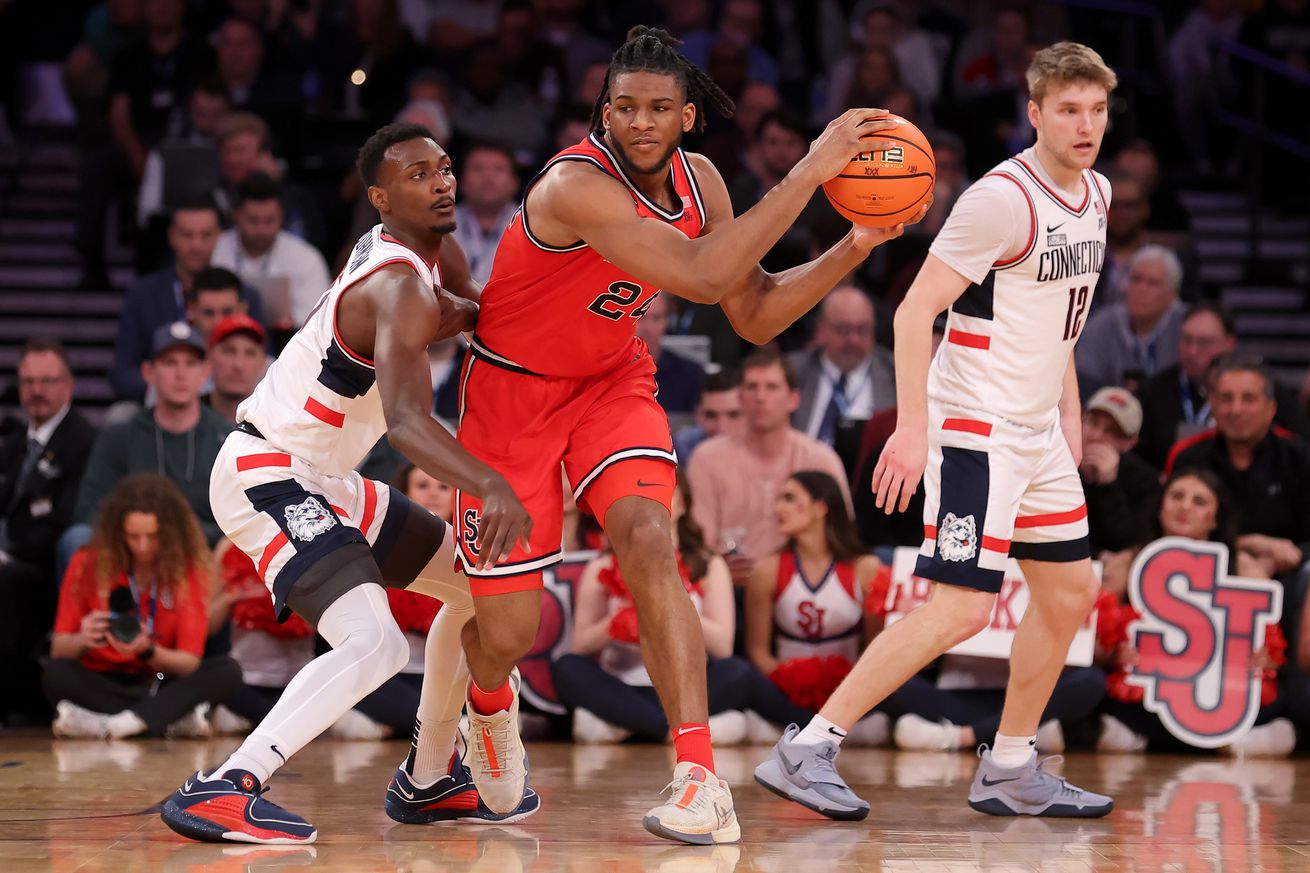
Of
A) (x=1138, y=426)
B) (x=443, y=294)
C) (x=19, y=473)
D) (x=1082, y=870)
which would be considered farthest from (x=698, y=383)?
(x=1082, y=870)

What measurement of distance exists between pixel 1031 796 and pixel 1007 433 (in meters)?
1.11

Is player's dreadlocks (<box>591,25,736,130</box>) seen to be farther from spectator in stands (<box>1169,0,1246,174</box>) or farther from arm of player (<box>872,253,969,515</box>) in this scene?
spectator in stands (<box>1169,0,1246,174</box>)

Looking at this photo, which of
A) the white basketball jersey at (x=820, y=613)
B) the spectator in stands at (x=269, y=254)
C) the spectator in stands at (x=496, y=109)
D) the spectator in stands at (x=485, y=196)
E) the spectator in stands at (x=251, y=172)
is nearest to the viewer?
the white basketball jersey at (x=820, y=613)

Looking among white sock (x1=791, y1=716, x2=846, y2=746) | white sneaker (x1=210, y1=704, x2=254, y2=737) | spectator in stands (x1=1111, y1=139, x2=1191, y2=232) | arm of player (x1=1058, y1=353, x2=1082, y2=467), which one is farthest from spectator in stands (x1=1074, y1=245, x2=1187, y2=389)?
white sneaker (x1=210, y1=704, x2=254, y2=737)

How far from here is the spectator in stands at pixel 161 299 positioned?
909 centimetres

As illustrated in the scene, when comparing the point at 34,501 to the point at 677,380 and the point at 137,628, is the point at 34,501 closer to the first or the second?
the point at 137,628

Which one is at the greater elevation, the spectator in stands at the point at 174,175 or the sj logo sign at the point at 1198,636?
the spectator in stands at the point at 174,175

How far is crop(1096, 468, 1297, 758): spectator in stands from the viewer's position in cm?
700

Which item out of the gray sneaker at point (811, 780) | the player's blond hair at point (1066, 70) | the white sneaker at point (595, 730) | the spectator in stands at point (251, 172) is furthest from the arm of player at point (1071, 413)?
the spectator in stands at point (251, 172)

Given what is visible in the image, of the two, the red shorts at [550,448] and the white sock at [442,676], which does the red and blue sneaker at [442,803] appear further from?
the red shorts at [550,448]

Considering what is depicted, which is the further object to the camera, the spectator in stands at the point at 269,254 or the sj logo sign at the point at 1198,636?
the spectator in stands at the point at 269,254

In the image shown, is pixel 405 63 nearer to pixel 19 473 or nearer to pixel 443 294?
pixel 19 473

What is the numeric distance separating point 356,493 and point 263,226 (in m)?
4.81

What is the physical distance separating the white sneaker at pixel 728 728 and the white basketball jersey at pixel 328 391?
2.59m
